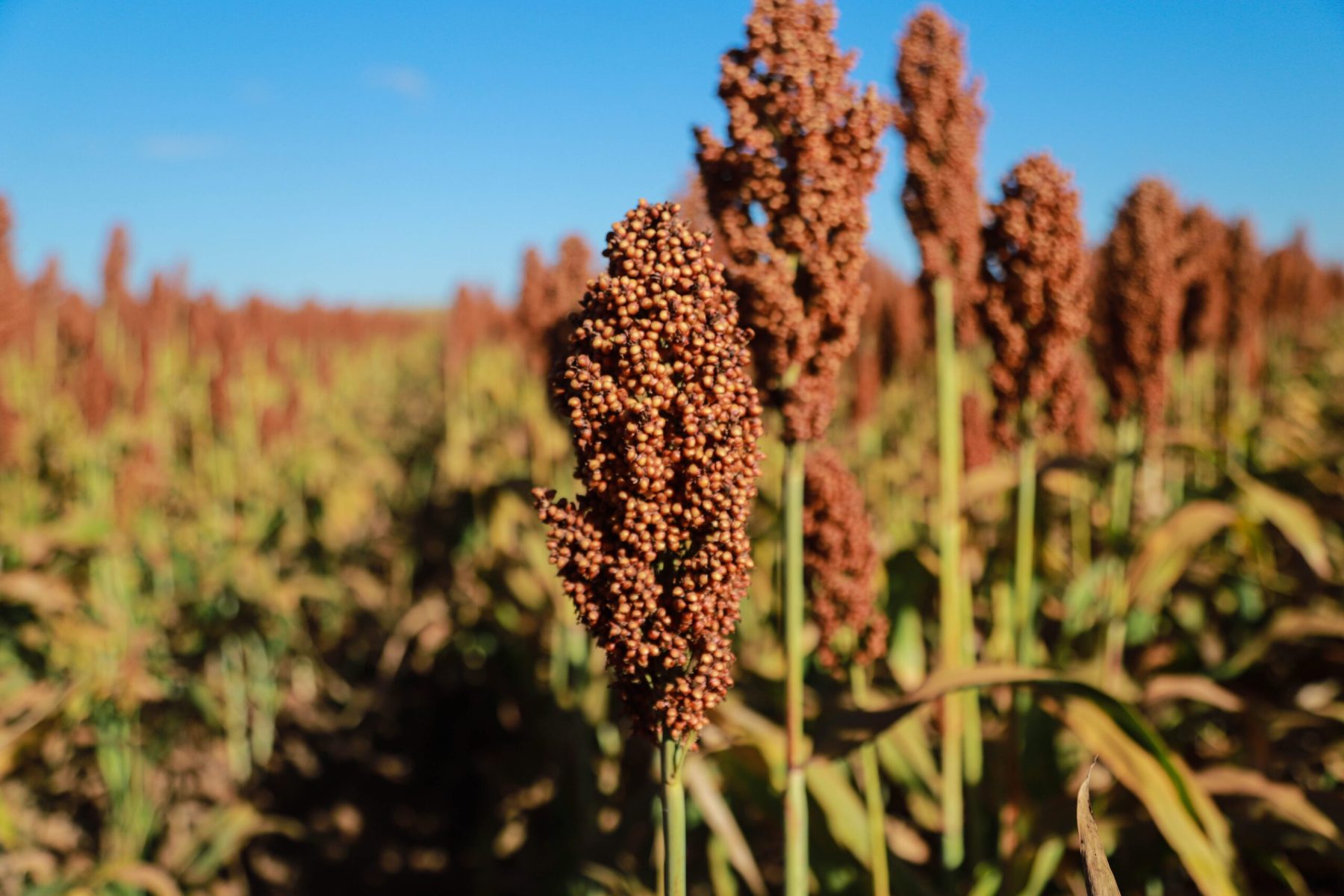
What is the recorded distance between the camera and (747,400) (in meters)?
1.27

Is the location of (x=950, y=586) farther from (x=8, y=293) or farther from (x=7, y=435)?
(x=7, y=435)

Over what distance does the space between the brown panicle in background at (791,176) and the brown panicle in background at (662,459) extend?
48cm

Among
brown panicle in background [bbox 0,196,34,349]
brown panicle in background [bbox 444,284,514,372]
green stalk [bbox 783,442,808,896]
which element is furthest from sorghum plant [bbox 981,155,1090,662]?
brown panicle in background [bbox 444,284,514,372]

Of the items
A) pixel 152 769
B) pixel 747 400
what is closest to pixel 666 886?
pixel 747 400

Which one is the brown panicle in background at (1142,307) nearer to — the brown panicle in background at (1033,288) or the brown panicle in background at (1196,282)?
the brown panicle in background at (1196,282)

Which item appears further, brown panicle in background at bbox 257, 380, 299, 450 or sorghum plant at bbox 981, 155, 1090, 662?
brown panicle in background at bbox 257, 380, 299, 450

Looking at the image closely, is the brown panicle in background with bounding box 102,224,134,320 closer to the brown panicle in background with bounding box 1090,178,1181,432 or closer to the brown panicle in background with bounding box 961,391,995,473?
the brown panicle in background with bounding box 961,391,995,473

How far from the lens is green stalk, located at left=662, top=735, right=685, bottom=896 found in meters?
1.27

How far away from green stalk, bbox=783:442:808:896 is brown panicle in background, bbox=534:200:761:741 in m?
0.40

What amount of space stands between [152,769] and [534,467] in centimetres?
277

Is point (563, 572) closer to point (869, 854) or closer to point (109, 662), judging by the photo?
point (869, 854)

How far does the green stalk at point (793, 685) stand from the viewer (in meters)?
1.66

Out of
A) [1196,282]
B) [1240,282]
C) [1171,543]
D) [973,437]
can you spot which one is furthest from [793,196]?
[1240,282]

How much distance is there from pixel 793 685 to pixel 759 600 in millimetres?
2476
